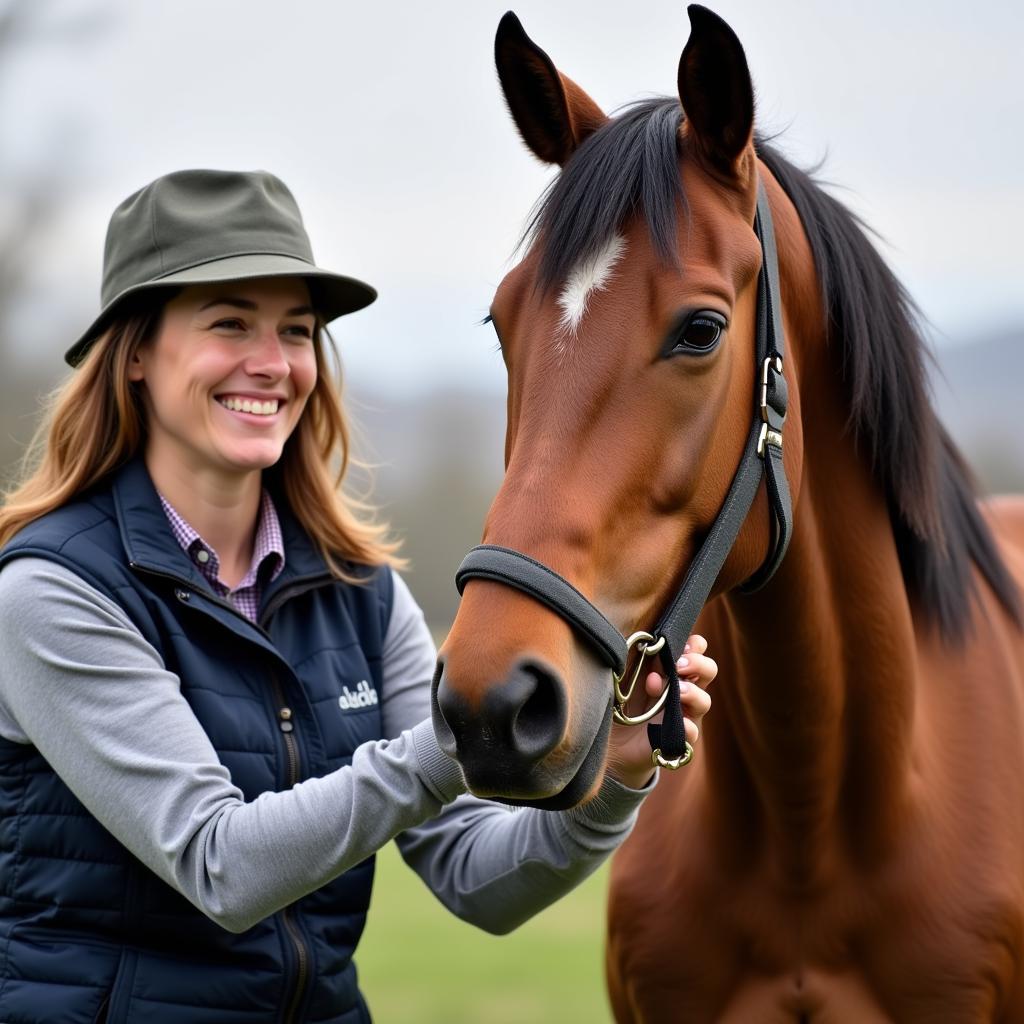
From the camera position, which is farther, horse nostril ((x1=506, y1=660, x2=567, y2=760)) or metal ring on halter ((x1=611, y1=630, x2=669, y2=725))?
metal ring on halter ((x1=611, y1=630, x2=669, y2=725))

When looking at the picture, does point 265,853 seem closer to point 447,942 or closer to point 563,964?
point 563,964

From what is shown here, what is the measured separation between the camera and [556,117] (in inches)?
81.8

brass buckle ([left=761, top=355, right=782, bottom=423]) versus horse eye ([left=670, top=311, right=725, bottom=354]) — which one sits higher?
horse eye ([left=670, top=311, right=725, bottom=354])

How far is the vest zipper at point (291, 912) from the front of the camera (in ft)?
7.68

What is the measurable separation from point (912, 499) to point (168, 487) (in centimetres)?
138

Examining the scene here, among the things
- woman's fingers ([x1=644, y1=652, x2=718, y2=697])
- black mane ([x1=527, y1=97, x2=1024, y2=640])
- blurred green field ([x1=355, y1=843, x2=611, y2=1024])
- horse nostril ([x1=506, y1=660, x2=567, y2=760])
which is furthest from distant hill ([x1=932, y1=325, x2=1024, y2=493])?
horse nostril ([x1=506, y1=660, x2=567, y2=760])

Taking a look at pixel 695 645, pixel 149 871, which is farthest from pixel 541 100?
pixel 149 871

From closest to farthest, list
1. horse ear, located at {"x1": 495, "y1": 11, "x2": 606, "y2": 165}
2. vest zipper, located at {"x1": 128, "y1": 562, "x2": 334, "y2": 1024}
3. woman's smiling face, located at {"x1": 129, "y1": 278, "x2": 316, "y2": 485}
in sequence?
1. horse ear, located at {"x1": 495, "y1": 11, "x2": 606, "y2": 165}
2. vest zipper, located at {"x1": 128, "y1": 562, "x2": 334, "y2": 1024}
3. woman's smiling face, located at {"x1": 129, "y1": 278, "x2": 316, "y2": 485}

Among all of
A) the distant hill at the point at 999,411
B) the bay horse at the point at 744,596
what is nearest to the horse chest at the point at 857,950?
the bay horse at the point at 744,596

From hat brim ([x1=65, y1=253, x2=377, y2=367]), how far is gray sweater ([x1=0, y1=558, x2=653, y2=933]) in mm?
527

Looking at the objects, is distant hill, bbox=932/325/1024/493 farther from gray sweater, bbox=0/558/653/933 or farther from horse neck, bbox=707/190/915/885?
gray sweater, bbox=0/558/653/933

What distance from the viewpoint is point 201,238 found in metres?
2.43

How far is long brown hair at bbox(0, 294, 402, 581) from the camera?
2.49 m

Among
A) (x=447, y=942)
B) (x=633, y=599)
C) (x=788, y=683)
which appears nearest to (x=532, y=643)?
(x=633, y=599)
